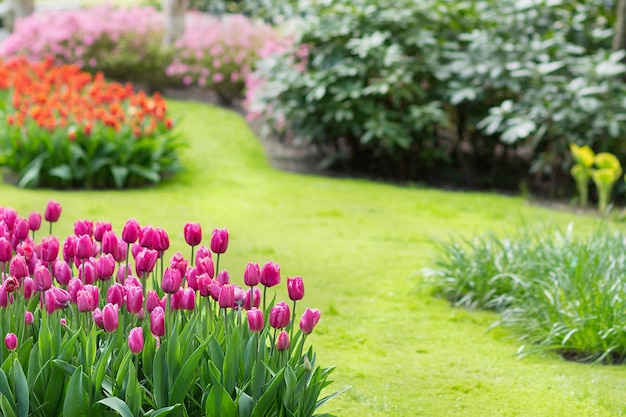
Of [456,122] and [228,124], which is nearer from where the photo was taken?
[456,122]

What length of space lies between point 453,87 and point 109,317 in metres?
7.36

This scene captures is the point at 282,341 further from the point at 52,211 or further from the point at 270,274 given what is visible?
the point at 52,211

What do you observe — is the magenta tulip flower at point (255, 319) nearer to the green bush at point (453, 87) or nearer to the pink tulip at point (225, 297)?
the pink tulip at point (225, 297)

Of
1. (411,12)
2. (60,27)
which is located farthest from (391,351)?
(60,27)

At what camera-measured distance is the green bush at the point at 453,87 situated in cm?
905

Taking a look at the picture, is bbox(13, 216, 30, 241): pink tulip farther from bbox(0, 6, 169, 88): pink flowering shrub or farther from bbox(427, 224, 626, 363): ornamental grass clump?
bbox(0, 6, 169, 88): pink flowering shrub

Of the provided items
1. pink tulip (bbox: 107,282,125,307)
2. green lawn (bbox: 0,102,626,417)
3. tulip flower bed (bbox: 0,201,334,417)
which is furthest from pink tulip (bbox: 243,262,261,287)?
green lawn (bbox: 0,102,626,417)

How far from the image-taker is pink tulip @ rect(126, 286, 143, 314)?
2.93 metres

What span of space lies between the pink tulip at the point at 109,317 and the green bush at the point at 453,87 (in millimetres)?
6364

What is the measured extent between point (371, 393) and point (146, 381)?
146cm

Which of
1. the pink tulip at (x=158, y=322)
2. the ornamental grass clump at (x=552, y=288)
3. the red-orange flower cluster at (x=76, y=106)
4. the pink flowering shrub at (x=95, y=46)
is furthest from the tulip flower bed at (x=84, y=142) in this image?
the pink tulip at (x=158, y=322)

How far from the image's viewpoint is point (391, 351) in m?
4.94

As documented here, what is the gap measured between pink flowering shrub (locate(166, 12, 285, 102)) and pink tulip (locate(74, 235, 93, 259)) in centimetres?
1060

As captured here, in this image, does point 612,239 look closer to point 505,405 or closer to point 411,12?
point 505,405
